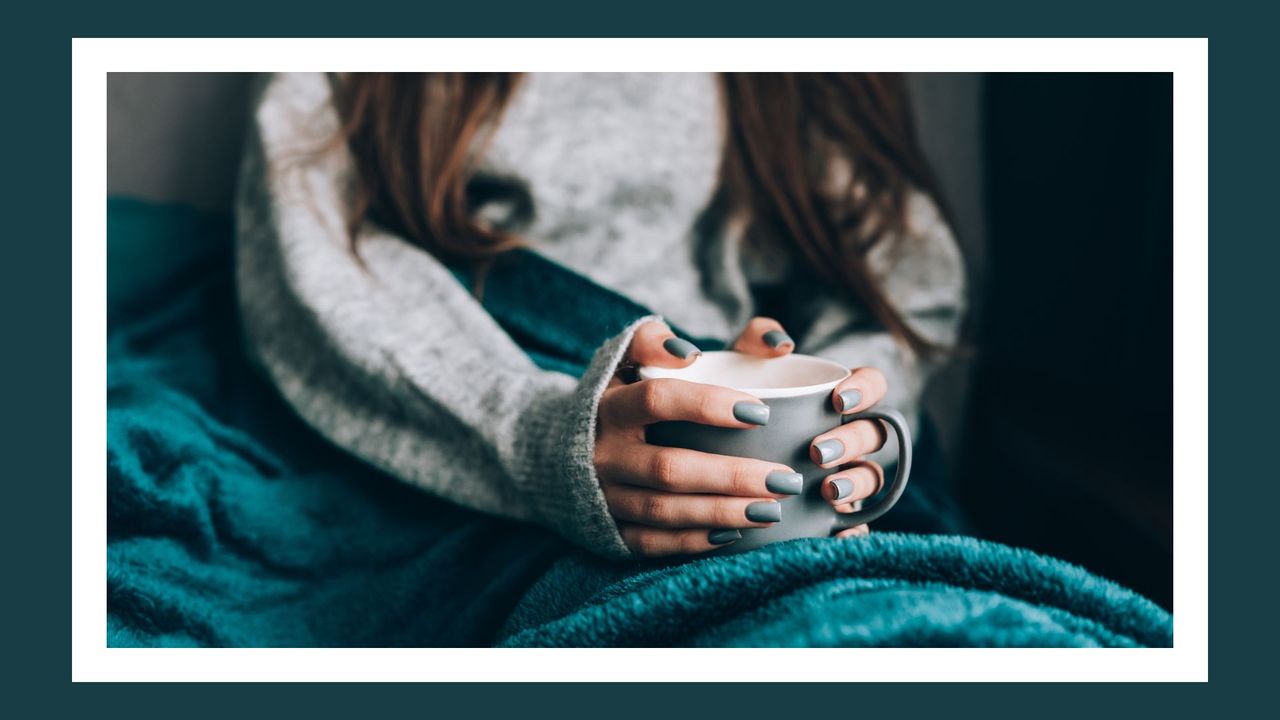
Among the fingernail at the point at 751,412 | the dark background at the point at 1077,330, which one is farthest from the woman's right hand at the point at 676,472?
the dark background at the point at 1077,330

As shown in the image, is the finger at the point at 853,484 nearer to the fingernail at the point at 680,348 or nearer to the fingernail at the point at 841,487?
the fingernail at the point at 841,487

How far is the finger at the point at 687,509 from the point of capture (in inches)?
17.6

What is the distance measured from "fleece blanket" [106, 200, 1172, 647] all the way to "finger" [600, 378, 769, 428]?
0.07 meters

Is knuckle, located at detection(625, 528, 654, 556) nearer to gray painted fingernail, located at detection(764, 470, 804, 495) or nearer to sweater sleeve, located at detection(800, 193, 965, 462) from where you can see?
gray painted fingernail, located at detection(764, 470, 804, 495)

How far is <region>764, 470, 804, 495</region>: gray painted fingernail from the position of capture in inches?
17.5

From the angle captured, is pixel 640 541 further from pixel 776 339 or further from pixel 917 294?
pixel 917 294

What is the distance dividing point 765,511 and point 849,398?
0.07 m

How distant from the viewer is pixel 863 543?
0.41 meters

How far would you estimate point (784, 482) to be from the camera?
444mm

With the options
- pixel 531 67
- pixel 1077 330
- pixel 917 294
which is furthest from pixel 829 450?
pixel 1077 330

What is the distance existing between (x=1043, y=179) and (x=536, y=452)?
66cm

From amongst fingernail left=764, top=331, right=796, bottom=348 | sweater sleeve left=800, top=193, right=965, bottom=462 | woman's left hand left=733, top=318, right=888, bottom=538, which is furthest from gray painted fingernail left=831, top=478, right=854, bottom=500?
sweater sleeve left=800, top=193, right=965, bottom=462

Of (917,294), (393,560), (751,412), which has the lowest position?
(393,560)

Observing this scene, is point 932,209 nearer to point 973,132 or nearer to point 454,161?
point 973,132
